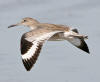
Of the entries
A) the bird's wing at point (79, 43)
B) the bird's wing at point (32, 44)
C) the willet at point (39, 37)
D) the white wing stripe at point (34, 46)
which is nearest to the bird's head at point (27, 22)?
the willet at point (39, 37)

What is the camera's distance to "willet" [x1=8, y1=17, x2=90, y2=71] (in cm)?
1788

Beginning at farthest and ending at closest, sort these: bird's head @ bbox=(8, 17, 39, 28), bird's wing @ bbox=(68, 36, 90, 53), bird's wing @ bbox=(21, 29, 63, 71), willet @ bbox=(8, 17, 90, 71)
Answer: bird's head @ bbox=(8, 17, 39, 28), bird's wing @ bbox=(68, 36, 90, 53), willet @ bbox=(8, 17, 90, 71), bird's wing @ bbox=(21, 29, 63, 71)

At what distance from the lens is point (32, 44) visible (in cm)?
1831

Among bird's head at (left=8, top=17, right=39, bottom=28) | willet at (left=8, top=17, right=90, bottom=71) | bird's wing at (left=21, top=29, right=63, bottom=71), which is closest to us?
bird's wing at (left=21, top=29, right=63, bottom=71)

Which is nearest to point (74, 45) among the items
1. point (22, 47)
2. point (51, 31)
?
point (51, 31)

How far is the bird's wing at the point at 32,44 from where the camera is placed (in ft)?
58.3

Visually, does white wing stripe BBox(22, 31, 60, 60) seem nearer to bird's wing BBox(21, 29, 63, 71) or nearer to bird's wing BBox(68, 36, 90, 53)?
bird's wing BBox(21, 29, 63, 71)

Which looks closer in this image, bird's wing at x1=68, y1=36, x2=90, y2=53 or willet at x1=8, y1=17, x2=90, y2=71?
willet at x1=8, y1=17, x2=90, y2=71

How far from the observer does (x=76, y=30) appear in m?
21.8

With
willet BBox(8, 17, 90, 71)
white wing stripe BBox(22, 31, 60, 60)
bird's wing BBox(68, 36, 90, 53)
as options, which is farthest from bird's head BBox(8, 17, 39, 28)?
white wing stripe BBox(22, 31, 60, 60)

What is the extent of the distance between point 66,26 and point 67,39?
3.00 ft

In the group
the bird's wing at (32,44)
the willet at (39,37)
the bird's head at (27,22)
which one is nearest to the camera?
the bird's wing at (32,44)

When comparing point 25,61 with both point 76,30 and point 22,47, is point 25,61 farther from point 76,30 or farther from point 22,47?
point 76,30

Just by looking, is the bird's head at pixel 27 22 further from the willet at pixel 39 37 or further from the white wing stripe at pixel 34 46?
the white wing stripe at pixel 34 46
